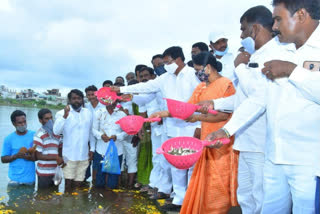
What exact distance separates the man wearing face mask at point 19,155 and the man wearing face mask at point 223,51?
3540 millimetres

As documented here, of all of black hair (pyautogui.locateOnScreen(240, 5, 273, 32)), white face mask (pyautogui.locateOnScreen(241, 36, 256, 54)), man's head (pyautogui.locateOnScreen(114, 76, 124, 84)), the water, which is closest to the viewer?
black hair (pyautogui.locateOnScreen(240, 5, 273, 32))

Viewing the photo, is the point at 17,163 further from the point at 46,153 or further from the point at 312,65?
the point at 312,65

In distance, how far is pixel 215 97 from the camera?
11.6 ft

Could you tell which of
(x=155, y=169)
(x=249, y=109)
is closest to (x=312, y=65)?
(x=249, y=109)

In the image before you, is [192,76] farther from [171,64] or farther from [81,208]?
[81,208]

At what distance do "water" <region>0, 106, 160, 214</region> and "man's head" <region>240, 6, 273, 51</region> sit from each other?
2.87 meters

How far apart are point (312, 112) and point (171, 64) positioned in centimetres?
291

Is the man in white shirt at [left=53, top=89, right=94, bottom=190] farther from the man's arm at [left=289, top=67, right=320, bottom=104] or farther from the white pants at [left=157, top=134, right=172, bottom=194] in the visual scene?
the man's arm at [left=289, top=67, right=320, bottom=104]

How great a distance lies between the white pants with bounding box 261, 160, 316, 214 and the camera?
1.91 metres

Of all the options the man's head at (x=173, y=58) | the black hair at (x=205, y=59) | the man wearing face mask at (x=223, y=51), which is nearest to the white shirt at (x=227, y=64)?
the man wearing face mask at (x=223, y=51)

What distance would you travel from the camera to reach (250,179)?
2.82 m

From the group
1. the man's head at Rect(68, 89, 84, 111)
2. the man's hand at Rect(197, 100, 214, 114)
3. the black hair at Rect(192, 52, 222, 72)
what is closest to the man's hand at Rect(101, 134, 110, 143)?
the man's head at Rect(68, 89, 84, 111)

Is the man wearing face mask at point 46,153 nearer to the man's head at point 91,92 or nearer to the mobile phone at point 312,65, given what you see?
the man's head at point 91,92

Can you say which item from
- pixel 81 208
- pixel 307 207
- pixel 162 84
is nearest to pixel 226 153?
pixel 307 207
